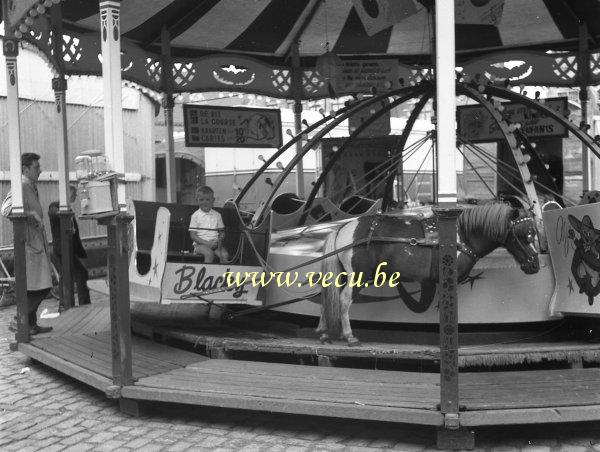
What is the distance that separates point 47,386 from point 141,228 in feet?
5.37

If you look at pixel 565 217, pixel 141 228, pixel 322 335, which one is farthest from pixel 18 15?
pixel 565 217

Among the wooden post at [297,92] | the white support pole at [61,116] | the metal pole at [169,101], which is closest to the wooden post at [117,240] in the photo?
the white support pole at [61,116]

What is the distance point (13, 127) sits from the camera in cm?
712

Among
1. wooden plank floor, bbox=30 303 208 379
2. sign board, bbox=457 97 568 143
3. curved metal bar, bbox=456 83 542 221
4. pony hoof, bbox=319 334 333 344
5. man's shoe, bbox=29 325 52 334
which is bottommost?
wooden plank floor, bbox=30 303 208 379

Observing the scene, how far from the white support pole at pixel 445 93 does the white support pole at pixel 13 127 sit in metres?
4.35

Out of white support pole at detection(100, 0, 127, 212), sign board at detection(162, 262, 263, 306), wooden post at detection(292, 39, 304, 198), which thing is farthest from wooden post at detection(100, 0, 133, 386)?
wooden post at detection(292, 39, 304, 198)

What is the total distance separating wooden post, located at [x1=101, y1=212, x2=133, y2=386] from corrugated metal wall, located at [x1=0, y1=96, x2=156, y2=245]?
6266mm

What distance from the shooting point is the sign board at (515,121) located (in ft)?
33.8

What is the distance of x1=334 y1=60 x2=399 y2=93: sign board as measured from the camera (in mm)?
9742

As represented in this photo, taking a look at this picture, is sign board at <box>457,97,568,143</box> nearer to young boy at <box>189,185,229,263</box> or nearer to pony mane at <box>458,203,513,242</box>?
pony mane at <box>458,203,513,242</box>

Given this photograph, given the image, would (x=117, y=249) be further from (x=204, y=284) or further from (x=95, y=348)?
(x=95, y=348)

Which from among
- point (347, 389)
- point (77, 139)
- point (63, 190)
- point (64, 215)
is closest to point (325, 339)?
point (347, 389)

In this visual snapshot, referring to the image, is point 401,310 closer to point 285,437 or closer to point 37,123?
point 285,437

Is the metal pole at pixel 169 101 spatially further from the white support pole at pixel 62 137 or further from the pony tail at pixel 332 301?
the pony tail at pixel 332 301
